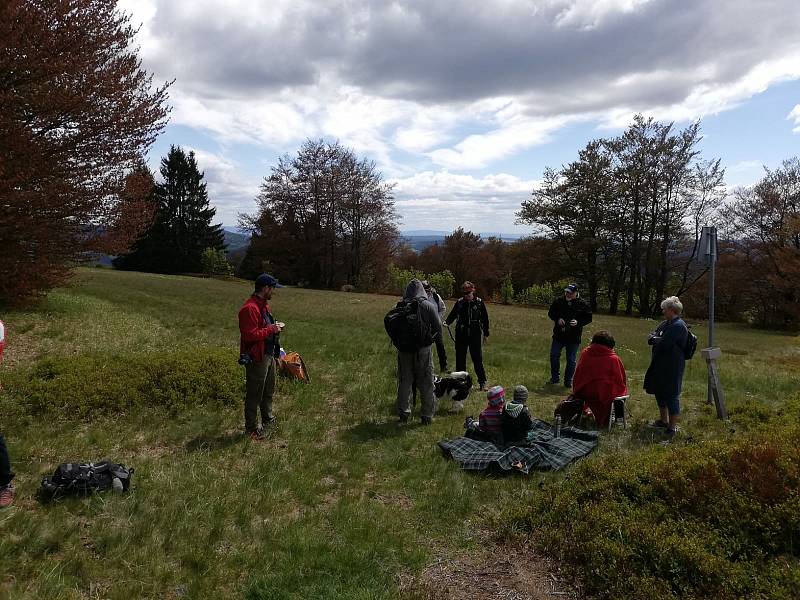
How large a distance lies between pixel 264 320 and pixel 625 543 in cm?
499

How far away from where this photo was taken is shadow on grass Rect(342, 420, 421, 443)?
703cm

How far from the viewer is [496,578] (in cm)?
392

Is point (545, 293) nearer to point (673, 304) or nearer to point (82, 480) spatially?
point (673, 304)

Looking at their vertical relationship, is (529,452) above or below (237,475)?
above

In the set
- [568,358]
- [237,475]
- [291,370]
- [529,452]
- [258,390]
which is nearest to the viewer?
[237,475]

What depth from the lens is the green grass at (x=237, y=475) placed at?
3.78m

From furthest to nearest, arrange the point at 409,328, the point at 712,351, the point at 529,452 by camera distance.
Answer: the point at 712,351, the point at 409,328, the point at 529,452

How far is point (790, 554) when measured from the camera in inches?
158

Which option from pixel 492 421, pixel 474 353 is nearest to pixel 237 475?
pixel 492 421

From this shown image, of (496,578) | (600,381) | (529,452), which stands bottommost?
(496,578)

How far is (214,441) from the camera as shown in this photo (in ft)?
22.1

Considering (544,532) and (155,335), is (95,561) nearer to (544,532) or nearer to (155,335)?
(544,532)

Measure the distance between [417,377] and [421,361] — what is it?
303 millimetres

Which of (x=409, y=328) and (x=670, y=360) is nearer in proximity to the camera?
(x=670, y=360)
